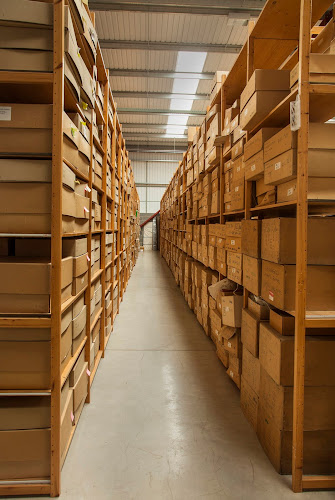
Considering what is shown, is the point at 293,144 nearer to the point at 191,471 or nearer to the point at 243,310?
the point at 243,310

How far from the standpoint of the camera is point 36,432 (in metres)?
1.63

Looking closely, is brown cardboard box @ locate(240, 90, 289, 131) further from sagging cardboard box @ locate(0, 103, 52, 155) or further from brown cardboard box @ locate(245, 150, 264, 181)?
sagging cardboard box @ locate(0, 103, 52, 155)

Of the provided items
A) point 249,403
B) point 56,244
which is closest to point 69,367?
point 56,244

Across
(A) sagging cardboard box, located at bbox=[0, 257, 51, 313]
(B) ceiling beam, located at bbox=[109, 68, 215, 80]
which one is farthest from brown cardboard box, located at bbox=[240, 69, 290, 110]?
(B) ceiling beam, located at bbox=[109, 68, 215, 80]

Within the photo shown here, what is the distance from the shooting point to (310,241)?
5.78 ft

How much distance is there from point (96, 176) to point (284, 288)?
1970mm

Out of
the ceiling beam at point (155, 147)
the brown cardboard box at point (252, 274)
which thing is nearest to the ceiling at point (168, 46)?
the ceiling beam at point (155, 147)

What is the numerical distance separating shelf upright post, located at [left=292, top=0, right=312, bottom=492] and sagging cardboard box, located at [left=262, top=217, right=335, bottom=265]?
0.12 meters

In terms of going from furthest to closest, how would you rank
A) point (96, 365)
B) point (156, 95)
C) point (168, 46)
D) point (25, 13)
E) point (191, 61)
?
point (156, 95) < point (191, 61) < point (168, 46) < point (96, 365) < point (25, 13)

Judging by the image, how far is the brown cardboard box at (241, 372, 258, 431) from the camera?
2.21m

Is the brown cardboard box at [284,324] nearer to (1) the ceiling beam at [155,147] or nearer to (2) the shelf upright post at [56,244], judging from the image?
(2) the shelf upright post at [56,244]

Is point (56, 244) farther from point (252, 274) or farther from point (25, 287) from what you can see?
point (252, 274)

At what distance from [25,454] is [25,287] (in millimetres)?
870

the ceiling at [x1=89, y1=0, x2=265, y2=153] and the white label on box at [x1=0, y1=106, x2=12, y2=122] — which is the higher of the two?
the ceiling at [x1=89, y1=0, x2=265, y2=153]
